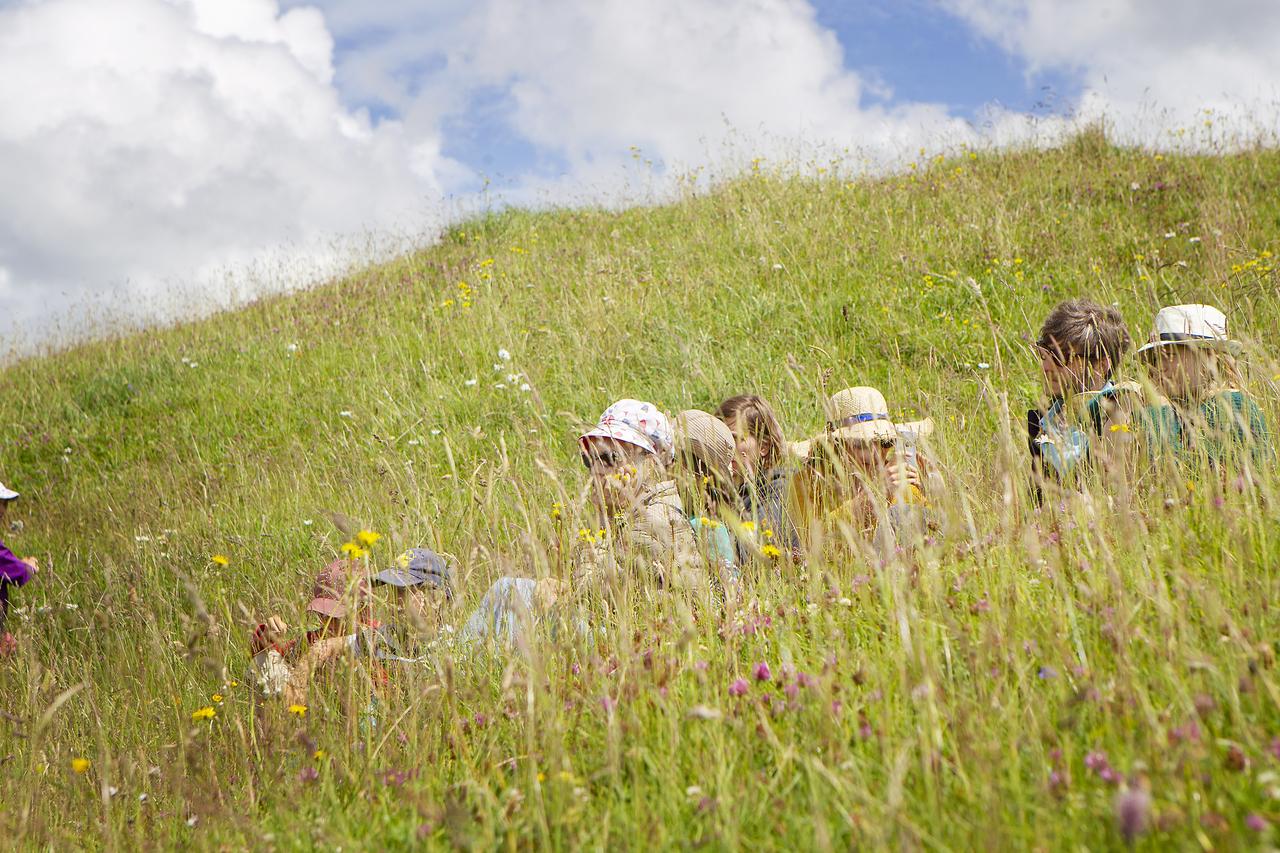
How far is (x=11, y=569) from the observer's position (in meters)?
4.36

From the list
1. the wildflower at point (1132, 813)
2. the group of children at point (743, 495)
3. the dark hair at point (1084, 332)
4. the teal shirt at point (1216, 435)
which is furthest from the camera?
the dark hair at point (1084, 332)

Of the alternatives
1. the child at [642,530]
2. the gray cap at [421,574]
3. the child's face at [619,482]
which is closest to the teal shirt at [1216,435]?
the child at [642,530]

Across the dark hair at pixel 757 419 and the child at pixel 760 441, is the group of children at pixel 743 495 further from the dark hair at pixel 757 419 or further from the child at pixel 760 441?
the dark hair at pixel 757 419

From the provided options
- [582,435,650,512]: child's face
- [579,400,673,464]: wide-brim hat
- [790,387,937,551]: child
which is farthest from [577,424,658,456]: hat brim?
[790,387,937,551]: child

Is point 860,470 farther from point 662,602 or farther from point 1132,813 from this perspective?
point 1132,813

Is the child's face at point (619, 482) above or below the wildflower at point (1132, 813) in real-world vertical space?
above

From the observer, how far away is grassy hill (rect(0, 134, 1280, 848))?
1398 mm

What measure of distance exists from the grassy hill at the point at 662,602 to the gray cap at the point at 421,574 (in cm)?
8

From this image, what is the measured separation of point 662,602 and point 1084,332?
263cm

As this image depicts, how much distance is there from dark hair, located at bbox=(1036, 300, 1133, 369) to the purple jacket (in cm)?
511

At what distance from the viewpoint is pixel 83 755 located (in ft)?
8.42

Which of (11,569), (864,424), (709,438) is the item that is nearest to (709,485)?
(709,438)

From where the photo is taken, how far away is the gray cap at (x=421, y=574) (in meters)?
2.50

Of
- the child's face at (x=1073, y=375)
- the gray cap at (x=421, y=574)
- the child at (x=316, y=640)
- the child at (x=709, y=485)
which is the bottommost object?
the child at (x=316, y=640)
